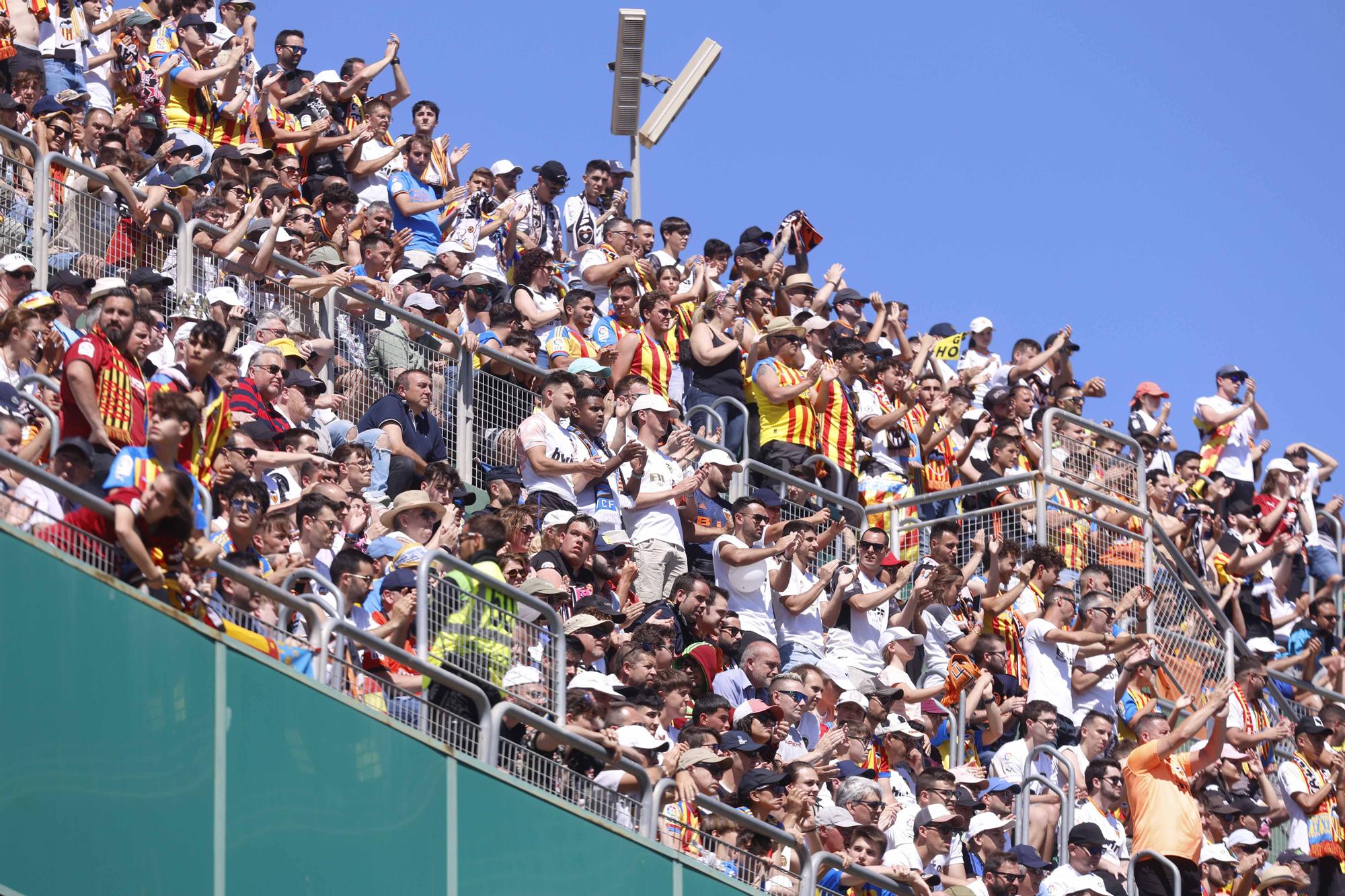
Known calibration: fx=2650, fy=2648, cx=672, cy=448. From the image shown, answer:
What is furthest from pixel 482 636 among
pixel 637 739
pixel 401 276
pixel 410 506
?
pixel 401 276

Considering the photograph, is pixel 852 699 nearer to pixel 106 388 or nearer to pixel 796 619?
pixel 796 619

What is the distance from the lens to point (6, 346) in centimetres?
1257

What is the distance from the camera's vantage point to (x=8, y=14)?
17.6 metres

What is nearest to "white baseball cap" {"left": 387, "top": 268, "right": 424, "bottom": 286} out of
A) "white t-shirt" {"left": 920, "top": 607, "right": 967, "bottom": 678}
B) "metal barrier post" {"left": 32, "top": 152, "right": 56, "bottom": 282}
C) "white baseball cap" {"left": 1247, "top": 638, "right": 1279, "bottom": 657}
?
"metal barrier post" {"left": 32, "top": 152, "right": 56, "bottom": 282}

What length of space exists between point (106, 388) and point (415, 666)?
1.95m

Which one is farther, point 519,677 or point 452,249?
point 452,249

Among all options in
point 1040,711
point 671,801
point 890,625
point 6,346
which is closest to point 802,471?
point 890,625

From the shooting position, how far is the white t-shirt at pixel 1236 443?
23156 millimetres

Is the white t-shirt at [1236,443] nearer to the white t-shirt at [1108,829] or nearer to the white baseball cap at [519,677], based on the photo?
the white t-shirt at [1108,829]

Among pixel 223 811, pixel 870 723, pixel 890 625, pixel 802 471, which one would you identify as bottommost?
pixel 223 811

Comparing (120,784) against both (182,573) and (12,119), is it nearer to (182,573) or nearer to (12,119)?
(182,573)

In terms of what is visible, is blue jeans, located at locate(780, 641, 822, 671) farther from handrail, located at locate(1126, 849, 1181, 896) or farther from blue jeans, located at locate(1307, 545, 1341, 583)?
blue jeans, located at locate(1307, 545, 1341, 583)

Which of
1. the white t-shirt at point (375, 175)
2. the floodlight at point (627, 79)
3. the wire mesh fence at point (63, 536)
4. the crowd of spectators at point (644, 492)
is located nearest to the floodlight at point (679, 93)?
the floodlight at point (627, 79)

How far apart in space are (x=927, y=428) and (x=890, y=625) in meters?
3.23
